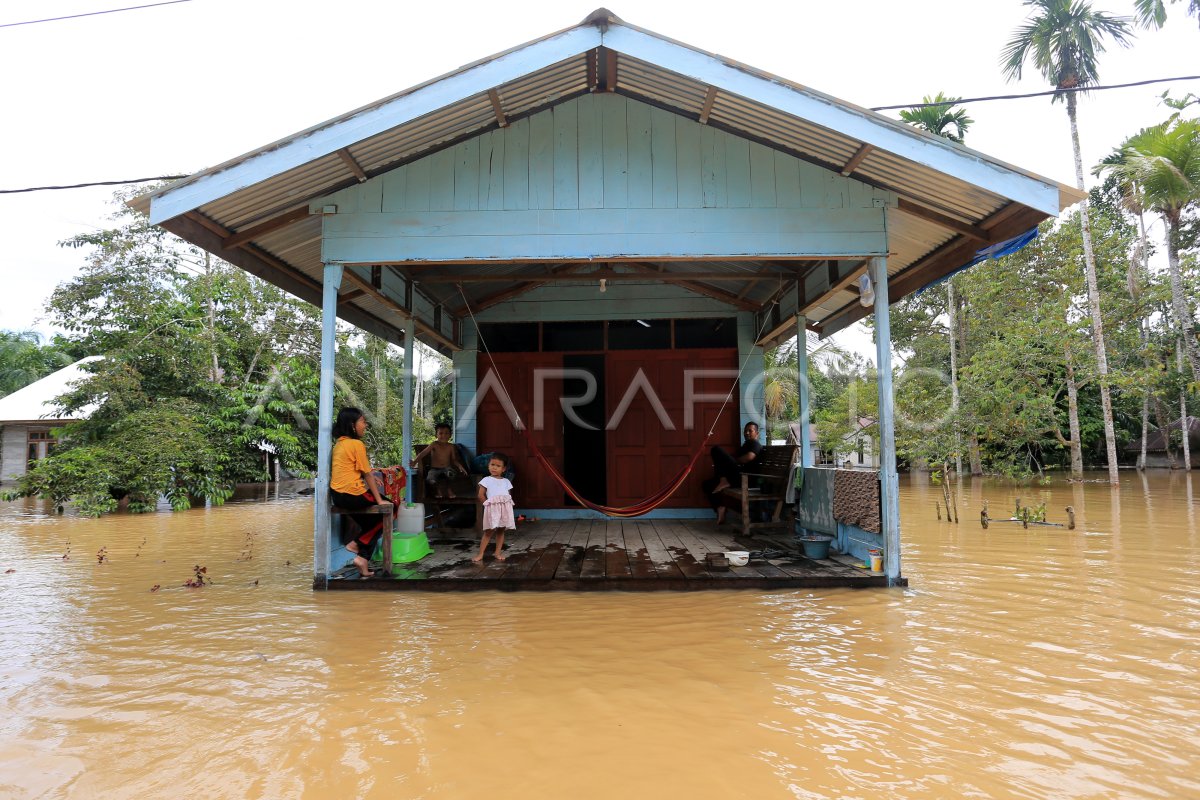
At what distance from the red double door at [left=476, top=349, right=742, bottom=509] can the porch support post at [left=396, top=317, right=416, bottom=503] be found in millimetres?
966

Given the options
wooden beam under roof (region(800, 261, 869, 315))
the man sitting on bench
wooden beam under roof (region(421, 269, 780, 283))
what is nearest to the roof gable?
wooden beam under roof (region(800, 261, 869, 315))

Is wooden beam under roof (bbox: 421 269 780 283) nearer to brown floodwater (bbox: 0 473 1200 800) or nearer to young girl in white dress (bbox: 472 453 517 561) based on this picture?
young girl in white dress (bbox: 472 453 517 561)

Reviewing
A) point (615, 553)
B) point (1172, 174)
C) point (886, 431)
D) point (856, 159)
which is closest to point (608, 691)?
point (615, 553)

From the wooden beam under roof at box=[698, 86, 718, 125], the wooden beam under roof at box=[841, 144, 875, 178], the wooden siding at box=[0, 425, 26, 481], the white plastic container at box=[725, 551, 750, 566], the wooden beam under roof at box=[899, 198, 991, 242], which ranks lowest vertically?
the white plastic container at box=[725, 551, 750, 566]

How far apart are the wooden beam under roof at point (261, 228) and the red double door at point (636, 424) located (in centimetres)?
343

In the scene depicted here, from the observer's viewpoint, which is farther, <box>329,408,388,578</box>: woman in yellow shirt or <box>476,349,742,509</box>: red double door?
<box>476,349,742,509</box>: red double door

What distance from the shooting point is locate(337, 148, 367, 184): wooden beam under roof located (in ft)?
15.6

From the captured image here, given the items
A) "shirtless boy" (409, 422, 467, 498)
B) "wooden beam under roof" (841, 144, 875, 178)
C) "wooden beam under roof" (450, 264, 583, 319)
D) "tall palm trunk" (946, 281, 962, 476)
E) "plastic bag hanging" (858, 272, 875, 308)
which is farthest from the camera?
"tall palm trunk" (946, 281, 962, 476)

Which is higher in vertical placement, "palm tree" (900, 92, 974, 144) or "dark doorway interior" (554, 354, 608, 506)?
"palm tree" (900, 92, 974, 144)

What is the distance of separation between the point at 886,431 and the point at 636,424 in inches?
145

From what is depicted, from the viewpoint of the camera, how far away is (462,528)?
7.64 meters

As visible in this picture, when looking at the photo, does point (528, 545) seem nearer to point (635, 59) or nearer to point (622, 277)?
point (622, 277)

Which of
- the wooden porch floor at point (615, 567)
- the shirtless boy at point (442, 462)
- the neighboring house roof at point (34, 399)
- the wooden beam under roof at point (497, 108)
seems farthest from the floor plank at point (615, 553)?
the neighboring house roof at point (34, 399)

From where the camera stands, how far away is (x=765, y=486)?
7520 mm
